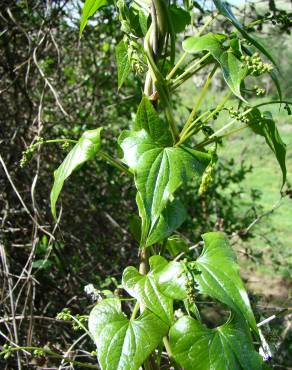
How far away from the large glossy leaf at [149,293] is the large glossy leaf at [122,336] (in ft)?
0.10

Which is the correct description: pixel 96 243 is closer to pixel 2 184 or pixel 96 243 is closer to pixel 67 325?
pixel 67 325

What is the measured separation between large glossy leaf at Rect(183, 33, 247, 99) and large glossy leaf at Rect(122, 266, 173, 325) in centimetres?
30

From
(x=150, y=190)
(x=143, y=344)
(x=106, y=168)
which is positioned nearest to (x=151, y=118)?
(x=150, y=190)

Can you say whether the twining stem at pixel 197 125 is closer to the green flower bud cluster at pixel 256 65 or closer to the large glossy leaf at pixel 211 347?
the green flower bud cluster at pixel 256 65

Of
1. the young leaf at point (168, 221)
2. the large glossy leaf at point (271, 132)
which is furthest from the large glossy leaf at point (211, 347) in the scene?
the large glossy leaf at point (271, 132)

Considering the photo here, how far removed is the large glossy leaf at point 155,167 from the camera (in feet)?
2.28

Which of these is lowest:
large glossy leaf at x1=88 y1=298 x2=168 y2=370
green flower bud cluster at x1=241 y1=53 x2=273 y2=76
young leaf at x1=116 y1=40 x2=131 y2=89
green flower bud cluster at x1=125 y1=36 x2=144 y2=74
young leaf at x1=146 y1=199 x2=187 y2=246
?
large glossy leaf at x1=88 y1=298 x2=168 y2=370

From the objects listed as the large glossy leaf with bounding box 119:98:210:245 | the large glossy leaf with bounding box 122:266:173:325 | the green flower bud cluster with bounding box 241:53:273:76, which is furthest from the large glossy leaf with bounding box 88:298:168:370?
the green flower bud cluster with bounding box 241:53:273:76

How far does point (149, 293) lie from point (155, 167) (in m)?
0.19

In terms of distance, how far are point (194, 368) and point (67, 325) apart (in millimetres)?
1062

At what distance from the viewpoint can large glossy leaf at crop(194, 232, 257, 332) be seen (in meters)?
0.70

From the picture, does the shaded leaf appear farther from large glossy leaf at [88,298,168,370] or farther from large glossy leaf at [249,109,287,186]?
large glossy leaf at [88,298,168,370]

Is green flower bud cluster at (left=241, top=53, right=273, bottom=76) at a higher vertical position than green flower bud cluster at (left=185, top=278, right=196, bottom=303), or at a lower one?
higher

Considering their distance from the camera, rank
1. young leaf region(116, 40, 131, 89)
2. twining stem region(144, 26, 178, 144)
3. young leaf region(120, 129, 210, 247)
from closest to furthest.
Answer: young leaf region(120, 129, 210, 247), twining stem region(144, 26, 178, 144), young leaf region(116, 40, 131, 89)
